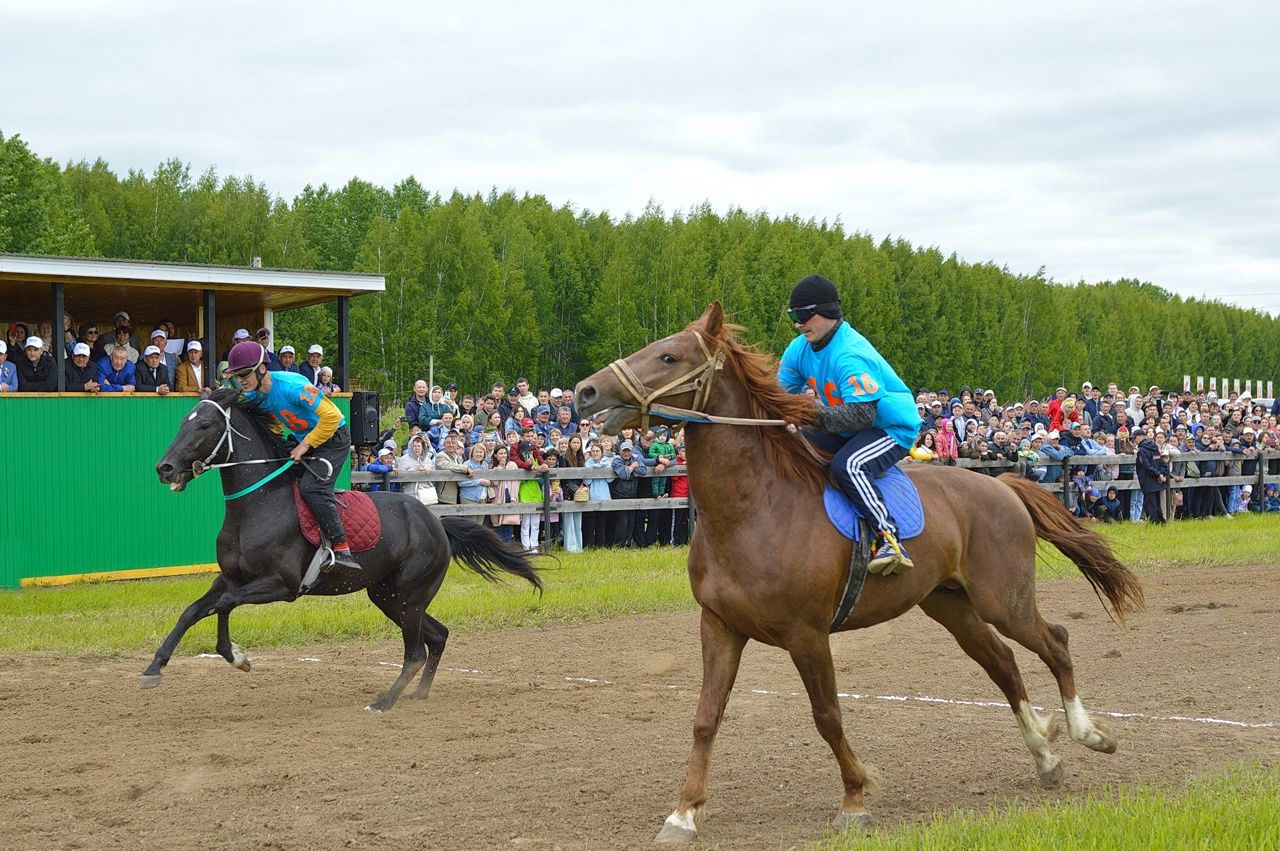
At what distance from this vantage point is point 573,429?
1886 centimetres

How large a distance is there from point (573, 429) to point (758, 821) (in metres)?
13.2

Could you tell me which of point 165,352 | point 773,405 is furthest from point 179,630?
point 165,352

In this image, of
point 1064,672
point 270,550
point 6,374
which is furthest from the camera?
point 6,374

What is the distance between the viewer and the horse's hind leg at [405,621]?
9.20 metres

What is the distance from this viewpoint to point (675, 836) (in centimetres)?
551

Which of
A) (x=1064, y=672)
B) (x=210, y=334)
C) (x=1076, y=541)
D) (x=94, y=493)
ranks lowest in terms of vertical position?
(x=94, y=493)

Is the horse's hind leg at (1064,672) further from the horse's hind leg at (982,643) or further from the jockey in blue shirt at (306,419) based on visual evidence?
the jockey in blue shirt at (306,419)

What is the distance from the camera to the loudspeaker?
50.0 ft

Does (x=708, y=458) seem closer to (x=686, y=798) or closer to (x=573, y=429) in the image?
(x=686, y=798)

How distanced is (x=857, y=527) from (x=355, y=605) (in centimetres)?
868

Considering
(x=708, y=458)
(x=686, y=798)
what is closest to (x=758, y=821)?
(x=686, y=798)

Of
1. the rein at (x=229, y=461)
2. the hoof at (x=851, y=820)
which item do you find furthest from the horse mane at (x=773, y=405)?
the rein at (x=229, y=461)

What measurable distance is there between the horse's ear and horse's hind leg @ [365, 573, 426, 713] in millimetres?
4124

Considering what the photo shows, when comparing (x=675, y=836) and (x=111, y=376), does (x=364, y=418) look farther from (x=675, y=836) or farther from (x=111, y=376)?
(x=675, y=836)
